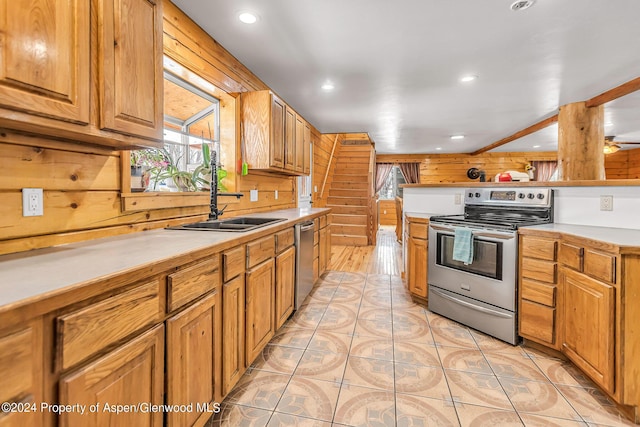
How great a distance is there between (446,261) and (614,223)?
1.18 metres

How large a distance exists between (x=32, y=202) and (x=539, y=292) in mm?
2896

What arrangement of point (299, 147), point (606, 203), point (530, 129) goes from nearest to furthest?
point (606, 203) → point (299, 147) → point (530, 129)

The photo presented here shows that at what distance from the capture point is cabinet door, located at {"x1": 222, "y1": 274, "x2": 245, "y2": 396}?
1505mm

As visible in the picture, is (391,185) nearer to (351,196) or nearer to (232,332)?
(351,196)

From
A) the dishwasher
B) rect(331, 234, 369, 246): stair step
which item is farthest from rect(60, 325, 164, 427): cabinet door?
rect(331, 234, 369, 246): stair step

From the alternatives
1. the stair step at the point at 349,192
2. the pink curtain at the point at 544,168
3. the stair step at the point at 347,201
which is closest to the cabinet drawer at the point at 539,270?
the stair step at the point at 347,201

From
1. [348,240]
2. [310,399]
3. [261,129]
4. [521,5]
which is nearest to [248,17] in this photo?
[261,129]

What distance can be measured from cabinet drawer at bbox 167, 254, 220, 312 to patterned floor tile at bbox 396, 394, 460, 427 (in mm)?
1142

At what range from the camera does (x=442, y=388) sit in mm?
1771

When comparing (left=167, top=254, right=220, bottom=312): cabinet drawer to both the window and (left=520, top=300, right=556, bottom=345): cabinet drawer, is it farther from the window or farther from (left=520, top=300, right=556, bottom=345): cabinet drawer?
the window

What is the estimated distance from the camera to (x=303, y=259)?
9.28 ft

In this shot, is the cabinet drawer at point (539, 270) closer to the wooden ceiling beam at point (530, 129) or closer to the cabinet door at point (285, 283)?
the cabinet door at point (285, 283)

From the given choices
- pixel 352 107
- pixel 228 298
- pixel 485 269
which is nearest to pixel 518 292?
pixel 485 269

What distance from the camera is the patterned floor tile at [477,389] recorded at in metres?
1.66
